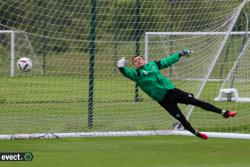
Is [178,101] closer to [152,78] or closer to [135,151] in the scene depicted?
[152,78]

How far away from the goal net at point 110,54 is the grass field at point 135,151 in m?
0.51

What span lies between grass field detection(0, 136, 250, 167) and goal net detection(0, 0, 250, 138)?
1.67 feet

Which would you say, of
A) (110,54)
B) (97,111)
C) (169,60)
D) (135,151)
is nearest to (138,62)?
(169,60)

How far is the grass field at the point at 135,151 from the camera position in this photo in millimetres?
10897

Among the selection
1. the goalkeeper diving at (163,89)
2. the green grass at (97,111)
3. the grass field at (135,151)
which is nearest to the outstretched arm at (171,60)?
the goalkeeper diving at (163,89)

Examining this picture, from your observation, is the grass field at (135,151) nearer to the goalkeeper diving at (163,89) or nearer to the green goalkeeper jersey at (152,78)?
the goalkeeper diving at (163,89)

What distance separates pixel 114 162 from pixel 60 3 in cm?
439

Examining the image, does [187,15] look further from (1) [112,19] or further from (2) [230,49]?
(2) [230,49]

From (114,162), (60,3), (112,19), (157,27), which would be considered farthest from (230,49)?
(114,162)

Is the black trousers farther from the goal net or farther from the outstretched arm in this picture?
the goal net

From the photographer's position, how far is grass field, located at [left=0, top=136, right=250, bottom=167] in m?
10.9

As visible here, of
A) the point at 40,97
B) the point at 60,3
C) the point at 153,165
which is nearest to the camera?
the point at 153,165

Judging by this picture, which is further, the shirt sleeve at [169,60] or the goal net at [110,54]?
the goal net at [110,54]

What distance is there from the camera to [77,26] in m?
14.8
